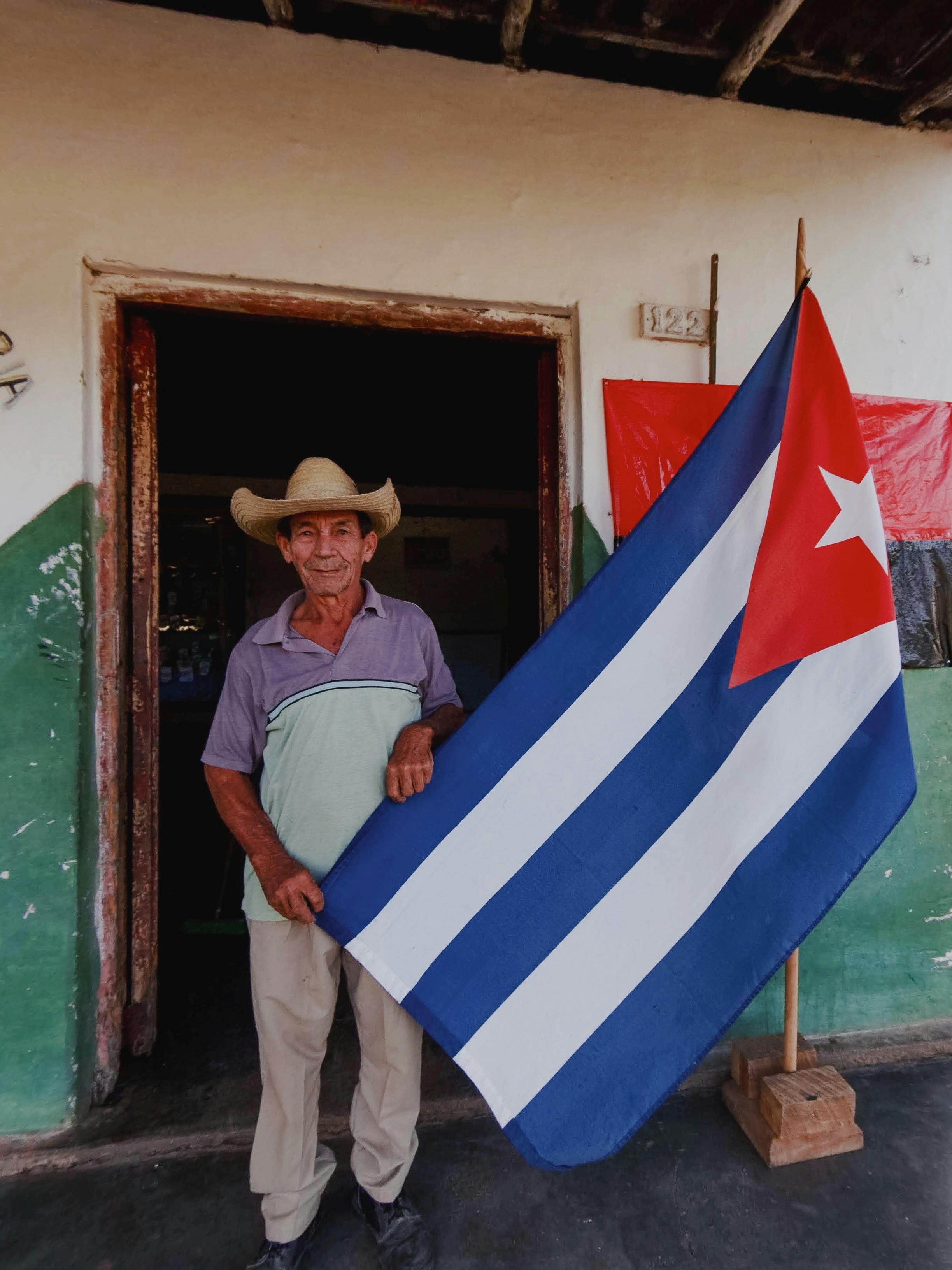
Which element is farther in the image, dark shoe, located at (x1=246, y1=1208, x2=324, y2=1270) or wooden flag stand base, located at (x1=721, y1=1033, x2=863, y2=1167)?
wooden flag stand base, located at (x1=721, y1=1033, x2=863, y2=1167)

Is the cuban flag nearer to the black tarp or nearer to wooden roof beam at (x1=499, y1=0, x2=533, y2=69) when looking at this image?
the black tarp

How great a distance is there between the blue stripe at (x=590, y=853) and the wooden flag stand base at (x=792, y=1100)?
0.78 metres

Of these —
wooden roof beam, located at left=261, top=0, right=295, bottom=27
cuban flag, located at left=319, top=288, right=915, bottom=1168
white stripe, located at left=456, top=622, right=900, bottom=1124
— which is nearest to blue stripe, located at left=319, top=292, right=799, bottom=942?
cuban flag, located at left=319, top=288, right=915, bottom=1168

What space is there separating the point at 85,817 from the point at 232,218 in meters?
1.89

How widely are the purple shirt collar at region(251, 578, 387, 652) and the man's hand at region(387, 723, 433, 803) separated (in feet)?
1.05

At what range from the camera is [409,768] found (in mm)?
1538

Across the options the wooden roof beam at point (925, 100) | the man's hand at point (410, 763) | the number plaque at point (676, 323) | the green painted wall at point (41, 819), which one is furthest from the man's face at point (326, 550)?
the wooden roof beam at point (925, 100)

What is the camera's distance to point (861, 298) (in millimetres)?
2398

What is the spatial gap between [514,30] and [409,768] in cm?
223

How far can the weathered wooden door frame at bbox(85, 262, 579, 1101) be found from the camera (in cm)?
199

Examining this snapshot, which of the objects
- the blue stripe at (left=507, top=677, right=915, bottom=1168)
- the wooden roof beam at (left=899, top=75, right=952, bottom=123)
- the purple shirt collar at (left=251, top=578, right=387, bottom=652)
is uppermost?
the wooden roof beam at (left=899, top=75, right=952, bottom=123)

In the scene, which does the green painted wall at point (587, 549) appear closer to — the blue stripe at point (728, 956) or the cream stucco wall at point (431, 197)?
the cream stucco wall at point (431, 197)

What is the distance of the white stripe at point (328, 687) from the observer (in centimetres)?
158

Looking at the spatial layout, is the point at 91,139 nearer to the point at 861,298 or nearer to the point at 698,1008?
the point at 861,298
